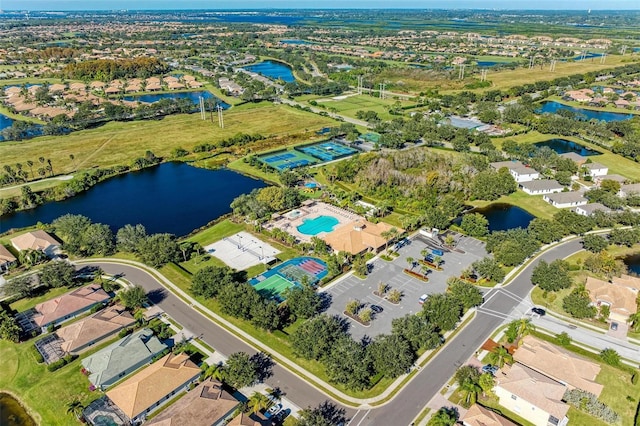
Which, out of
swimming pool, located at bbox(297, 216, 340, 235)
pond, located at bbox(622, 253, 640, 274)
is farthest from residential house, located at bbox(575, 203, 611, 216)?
swimming pool, located at bbox(297, 216, 340, 235)

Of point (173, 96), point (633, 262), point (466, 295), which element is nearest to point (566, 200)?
point (633, 262)

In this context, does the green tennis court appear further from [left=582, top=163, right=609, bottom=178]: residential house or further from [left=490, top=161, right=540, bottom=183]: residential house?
[left=582, top=163, right=609, bottom=178]: residential house

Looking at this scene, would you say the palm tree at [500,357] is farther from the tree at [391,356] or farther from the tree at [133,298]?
the tree at [133,298]

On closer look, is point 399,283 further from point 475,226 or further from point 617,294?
point 617,294

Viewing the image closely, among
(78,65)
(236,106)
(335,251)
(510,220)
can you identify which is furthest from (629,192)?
(78,65)

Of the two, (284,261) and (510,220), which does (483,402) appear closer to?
(284,261)
